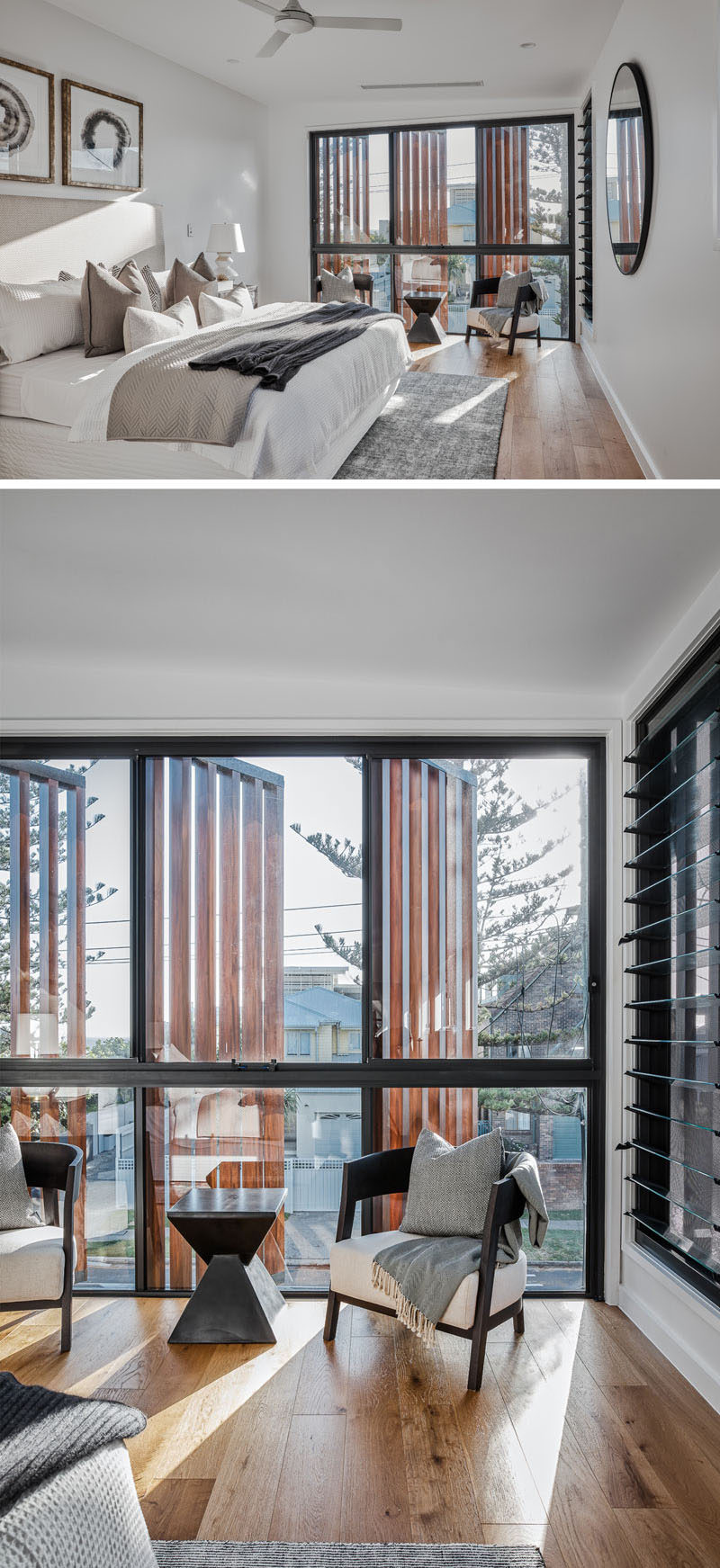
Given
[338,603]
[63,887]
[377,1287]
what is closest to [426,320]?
[338,603]

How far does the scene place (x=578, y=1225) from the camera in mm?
4586

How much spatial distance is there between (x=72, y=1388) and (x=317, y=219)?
11.6ft

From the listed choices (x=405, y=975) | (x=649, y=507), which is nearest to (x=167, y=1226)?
(x=405, y=975)

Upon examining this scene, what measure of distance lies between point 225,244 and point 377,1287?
11.1ft

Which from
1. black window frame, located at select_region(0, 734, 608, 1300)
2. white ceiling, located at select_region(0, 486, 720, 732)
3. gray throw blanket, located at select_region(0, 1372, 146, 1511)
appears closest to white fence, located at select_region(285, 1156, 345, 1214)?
black window frame, located at select_region(0, 734, 608, 1300)

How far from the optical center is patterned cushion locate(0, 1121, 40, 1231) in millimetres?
4215

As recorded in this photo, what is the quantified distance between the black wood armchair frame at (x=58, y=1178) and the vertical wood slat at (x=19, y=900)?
580 mm

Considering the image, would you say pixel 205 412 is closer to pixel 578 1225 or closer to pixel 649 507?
pixel 649 507

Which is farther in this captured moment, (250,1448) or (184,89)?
(250,1448)

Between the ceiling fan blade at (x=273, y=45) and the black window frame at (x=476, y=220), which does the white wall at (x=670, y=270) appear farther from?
the ceiling fan blade at (x=273, y=45)

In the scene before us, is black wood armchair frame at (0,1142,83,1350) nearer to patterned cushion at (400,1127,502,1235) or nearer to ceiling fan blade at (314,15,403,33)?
patterned cushion at (400,1127,502,1235)

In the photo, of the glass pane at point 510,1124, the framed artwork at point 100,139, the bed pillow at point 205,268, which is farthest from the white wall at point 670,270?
the glass pane at point 510,1124

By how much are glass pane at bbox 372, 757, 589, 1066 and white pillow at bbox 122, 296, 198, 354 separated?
3.25 meters

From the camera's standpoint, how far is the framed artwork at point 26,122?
60.7 inches
